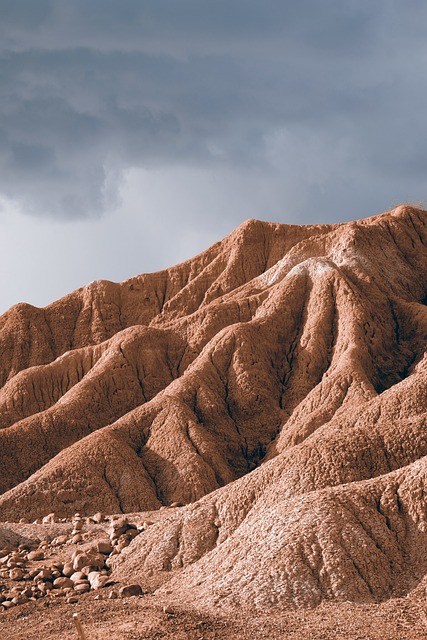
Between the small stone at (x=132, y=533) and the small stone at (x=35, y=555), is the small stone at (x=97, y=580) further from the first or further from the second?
the small stone at (x=35, y=555)

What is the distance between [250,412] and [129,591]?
28558 mm

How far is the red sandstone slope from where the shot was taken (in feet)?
59.8

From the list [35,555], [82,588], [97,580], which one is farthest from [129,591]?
[35,555]

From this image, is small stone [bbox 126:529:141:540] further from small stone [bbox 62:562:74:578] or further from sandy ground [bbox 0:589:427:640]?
sandy ground [bbox 0:589:427:640]

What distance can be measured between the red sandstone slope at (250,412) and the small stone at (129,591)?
2.90ft

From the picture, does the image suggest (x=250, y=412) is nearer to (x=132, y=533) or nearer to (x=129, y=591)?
(x=132, y=533)

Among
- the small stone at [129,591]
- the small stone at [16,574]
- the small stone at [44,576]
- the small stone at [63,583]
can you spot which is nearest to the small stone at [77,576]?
the small stone at [63,583]

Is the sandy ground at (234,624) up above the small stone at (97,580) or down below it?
below

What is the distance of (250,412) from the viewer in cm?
4691

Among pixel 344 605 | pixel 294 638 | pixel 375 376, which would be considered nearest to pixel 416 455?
pixel 344 605

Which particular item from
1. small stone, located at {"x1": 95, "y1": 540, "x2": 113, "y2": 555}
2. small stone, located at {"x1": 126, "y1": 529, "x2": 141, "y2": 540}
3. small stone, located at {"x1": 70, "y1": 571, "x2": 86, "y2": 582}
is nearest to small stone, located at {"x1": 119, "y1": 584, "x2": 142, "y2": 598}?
small stone, located at {"x1": 70, "y1": 571, "x2": 86, "y2": 582}

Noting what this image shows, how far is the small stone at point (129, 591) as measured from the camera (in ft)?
60.8

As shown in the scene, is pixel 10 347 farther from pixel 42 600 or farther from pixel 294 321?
pixel 42 600

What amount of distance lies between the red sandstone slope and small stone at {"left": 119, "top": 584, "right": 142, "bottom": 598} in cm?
88
